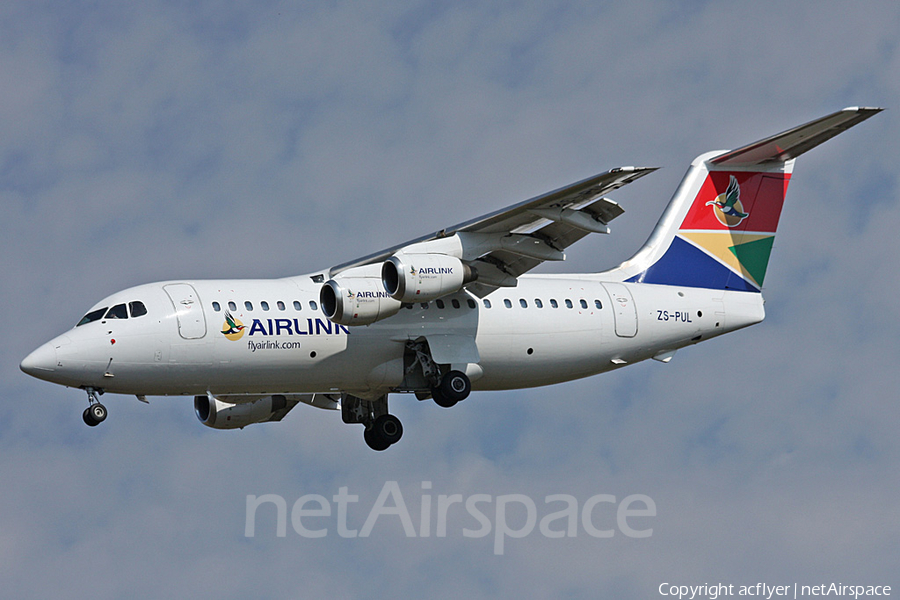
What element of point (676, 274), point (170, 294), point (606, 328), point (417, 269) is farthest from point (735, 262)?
point (170, 294)

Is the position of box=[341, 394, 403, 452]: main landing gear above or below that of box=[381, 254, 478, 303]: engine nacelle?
below

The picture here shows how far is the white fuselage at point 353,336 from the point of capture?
19.1m

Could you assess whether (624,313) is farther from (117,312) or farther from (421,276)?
(117,312)

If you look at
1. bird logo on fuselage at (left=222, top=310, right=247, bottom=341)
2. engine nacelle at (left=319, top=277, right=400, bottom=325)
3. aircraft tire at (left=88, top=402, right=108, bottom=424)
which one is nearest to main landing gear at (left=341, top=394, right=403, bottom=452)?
engine nacelle at (left=319, top=277, right=400, bottom=325)

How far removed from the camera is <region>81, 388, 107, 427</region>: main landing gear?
19.0 metres

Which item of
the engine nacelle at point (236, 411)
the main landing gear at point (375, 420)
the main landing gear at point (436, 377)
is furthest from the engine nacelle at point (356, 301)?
the engine nacelle at point (236, 411)

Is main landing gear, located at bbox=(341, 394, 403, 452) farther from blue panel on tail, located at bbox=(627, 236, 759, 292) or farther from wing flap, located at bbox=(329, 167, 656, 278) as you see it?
blue panel on tail, located at bbox=(627, 236, 759, 292)

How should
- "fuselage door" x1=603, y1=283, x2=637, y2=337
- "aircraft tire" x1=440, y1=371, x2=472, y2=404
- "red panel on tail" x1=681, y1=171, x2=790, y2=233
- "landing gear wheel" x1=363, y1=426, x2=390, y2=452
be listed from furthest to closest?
"red panel on tail" x1=681, y1=171, x2=790, y2=233, "landing gear wheel" x1=363, y1=426, x2=390, y2=452, "fuselage door" x1=603, y1=283, x2=637, y2=337, "aircraft tire" x1=440, y1=371, x2=472, y2=404

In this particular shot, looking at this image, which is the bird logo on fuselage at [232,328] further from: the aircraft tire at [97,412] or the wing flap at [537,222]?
the aircraft tire at [97,412]

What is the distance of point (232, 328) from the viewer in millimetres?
19406

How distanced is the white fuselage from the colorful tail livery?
→ 0.37 metres

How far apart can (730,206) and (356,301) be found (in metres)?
7.05

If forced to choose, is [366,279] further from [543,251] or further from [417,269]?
[543,251]

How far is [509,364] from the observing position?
21172 millimetres
